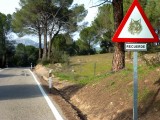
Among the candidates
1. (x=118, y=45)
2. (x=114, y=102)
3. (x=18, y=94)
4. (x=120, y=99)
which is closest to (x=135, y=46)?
(x=120, y=99)

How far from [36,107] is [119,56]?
631cm

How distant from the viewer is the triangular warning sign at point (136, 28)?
757 centimetres

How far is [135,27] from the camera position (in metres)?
7.67

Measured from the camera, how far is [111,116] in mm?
10555

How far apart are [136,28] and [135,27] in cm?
4

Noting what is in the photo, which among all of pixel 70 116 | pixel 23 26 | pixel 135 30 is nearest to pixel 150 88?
pixel 70 116

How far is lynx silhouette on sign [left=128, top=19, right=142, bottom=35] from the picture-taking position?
761cm

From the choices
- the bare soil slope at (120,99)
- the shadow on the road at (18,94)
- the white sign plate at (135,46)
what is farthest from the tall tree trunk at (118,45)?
the white sign plate at (135,46)

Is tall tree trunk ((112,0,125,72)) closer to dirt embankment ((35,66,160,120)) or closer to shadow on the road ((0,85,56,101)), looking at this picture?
dirt embankment ((35,66,160,120))

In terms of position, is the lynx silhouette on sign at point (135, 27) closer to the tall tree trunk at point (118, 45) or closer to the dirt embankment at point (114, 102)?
the dirt embankment at point (114, 102)

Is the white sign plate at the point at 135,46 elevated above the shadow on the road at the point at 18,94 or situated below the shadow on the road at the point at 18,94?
above

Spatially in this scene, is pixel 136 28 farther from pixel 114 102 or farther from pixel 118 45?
pixel 118 45

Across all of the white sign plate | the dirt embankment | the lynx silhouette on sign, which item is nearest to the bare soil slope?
the dirt embankment

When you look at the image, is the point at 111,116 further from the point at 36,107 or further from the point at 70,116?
the point at 36,107
